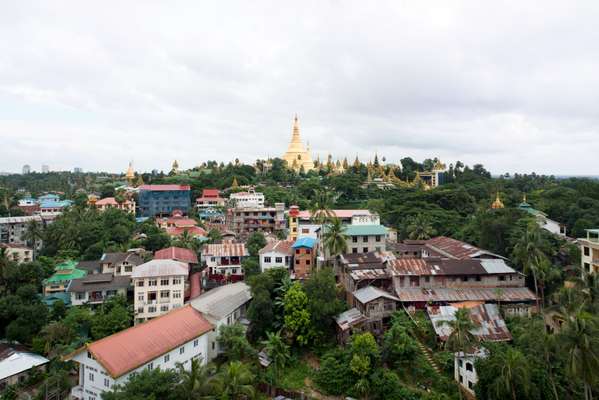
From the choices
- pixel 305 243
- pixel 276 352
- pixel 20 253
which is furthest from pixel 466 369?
pixel 20 253

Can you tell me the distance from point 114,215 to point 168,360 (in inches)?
1497

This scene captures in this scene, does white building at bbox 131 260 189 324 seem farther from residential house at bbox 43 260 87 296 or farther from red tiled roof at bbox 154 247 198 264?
residential house at bbox 43 260 87 296

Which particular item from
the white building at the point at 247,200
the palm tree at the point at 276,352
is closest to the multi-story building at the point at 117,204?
the white building at the point at 247,200

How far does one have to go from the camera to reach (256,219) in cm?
6097

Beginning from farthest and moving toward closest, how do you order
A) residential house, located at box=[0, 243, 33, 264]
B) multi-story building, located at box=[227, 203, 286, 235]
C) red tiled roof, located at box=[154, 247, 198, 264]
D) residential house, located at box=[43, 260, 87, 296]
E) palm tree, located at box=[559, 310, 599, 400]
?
multi-story building, located at box=[227, 203, 286, 235]
residential house, located at box=[0, 243, 33, 264]
red tiled roof, located at box=[154, 247, 198, 264]
residential house, located at box=[43, 260, 87, 296]
palm tree, located at box=[559, 310, 599, 400]

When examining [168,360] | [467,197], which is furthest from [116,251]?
[467,197]

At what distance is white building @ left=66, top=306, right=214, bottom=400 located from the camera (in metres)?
22.4

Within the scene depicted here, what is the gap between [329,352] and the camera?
26688 millimetres

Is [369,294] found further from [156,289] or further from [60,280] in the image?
[60,280]

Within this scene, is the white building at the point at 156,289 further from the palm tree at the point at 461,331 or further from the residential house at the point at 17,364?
the palm tree at the point at 461,331

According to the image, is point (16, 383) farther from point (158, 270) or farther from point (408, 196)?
point (408, 196)

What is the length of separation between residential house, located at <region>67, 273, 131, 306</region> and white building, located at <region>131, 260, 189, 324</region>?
113 inches

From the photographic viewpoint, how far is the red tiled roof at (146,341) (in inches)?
880

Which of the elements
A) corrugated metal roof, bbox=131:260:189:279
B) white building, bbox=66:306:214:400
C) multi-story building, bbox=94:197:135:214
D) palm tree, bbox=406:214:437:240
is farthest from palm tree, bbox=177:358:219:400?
multi-story building, bbox=94:197:135:214
